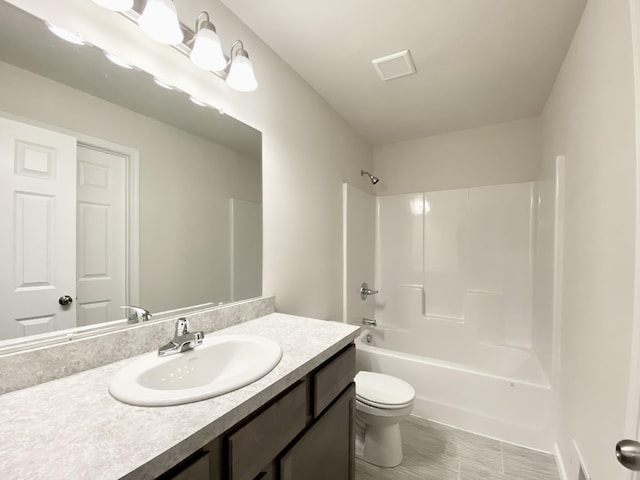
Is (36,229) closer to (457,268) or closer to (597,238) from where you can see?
(597,238)

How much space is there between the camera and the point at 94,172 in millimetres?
889

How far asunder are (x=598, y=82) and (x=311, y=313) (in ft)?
6.00

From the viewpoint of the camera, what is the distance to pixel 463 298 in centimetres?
262

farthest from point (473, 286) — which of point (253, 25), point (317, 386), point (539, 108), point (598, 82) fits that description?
point (253, 25)

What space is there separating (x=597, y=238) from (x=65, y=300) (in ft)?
6.18

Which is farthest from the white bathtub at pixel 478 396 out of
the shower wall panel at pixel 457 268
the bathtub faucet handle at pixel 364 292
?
the bathtub faucet handle at pixel 364 292

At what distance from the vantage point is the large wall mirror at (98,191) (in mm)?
738

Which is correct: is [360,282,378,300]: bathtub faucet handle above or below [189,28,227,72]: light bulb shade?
below

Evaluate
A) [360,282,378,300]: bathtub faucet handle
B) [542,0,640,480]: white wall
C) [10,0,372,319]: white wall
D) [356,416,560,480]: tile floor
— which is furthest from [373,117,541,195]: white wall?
[356,416,560,480]: tile floor

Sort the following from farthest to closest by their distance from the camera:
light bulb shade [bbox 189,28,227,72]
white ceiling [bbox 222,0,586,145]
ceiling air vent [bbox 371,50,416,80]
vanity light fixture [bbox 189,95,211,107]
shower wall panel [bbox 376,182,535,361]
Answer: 1. shower wall panel [bbox 376,182,535,361]
2. ceiling air vent [bbox 371,50,416,80]
3. white ceiling [bbox 222,0,586,145]
4. vanity light fixture [bbox 189,95,211,107]
5. light bulb shade [bbox 189,28,227,72]

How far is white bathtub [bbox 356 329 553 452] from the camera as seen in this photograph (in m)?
1.71

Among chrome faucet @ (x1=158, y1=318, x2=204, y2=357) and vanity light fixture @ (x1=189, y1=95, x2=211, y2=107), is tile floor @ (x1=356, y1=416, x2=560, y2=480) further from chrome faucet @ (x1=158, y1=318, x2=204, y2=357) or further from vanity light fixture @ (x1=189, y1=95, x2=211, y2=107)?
vanity light fixture @ (x1=189, y1=95, x2=211, y2=107)

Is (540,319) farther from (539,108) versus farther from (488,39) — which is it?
(488,39)

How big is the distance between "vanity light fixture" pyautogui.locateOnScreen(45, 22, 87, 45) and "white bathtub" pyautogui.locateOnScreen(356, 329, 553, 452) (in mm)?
2285
